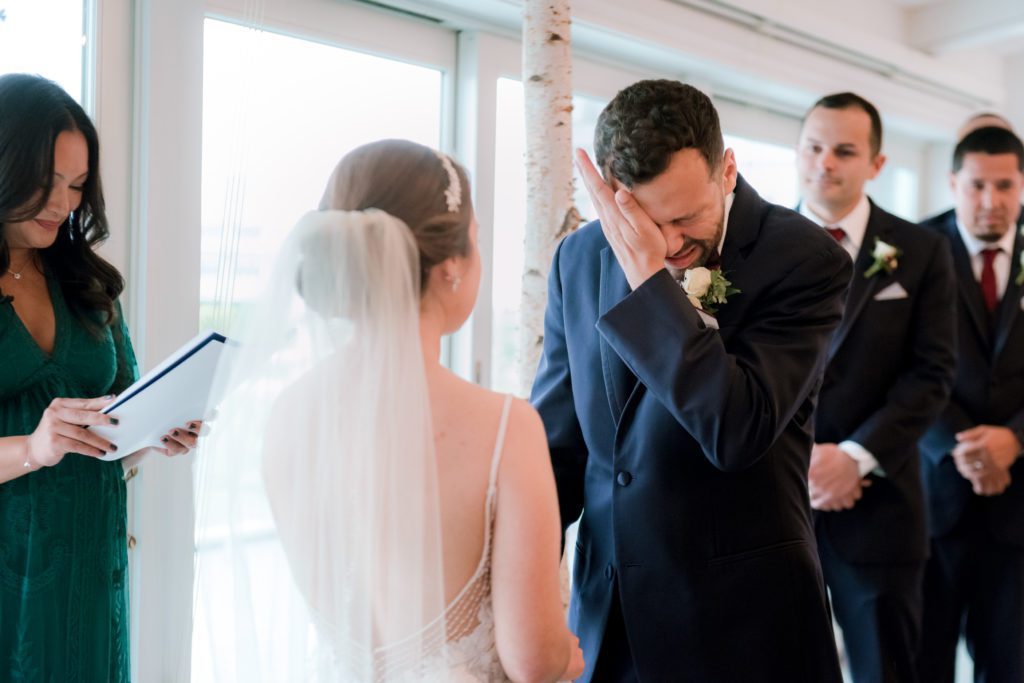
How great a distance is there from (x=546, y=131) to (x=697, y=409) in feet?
3.79

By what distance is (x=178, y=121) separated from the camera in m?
2.51

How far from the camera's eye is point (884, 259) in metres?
2.82

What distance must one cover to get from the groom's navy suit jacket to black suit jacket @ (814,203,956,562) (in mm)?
1066

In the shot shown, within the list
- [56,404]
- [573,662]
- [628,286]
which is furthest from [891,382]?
[56,404]

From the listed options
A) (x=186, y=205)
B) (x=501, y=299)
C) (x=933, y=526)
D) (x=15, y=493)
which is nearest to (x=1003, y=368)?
(x=933, y=526)

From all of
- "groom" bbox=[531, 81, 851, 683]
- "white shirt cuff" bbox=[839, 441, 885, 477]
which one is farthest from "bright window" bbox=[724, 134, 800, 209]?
"groom" bbox=[531, 81, 851, 683]

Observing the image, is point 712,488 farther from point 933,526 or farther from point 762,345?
point 933,526

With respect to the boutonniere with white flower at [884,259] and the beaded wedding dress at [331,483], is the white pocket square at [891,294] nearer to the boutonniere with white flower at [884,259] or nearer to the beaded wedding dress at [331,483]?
the boutonniere with white flower at [884,259]

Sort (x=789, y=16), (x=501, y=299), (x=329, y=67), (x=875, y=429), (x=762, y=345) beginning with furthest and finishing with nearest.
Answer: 1. (x=789, y=16)
2. (x=501, y=299)
3. (x=329, y=67)
4. (x=875, y=429)
5. (x=762, y=345)

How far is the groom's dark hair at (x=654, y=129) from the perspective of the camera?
166cm

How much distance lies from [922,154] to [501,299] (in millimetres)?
4012

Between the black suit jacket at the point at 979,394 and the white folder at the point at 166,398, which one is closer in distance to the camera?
the white folder at the point at 166,398

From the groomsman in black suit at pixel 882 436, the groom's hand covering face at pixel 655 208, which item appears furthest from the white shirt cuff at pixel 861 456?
the groom's hand covering face at pixel 655 208

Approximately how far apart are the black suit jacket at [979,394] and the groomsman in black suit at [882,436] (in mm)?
459
